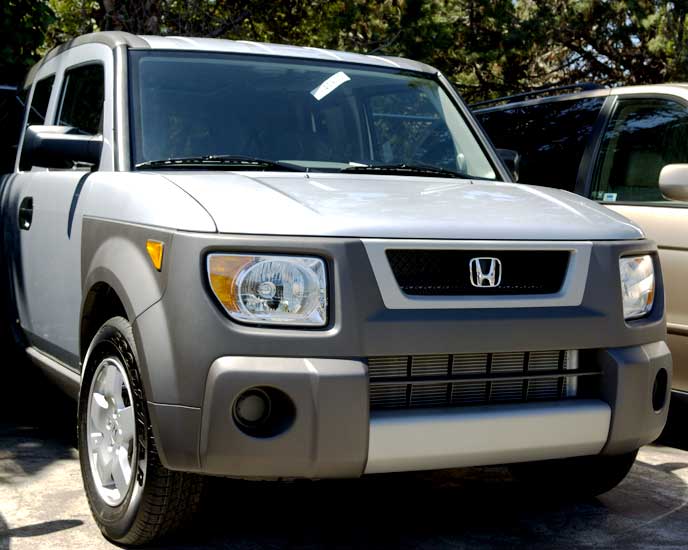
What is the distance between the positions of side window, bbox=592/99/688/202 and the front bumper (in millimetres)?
2465

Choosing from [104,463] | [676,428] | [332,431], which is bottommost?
[676,428]

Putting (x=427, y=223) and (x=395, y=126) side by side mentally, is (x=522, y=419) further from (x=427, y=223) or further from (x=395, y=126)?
(x=395, y=126)

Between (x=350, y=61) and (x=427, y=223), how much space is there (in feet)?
5.86

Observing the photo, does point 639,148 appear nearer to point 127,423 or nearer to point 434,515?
point 434,515

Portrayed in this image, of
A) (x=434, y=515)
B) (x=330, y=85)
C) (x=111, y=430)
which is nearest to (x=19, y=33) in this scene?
(x=330, y=85)

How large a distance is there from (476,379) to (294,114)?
1.60 metres

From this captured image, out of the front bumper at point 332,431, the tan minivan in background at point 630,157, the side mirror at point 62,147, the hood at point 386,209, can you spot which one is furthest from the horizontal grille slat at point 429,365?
the tan minivan in background at point 630,157

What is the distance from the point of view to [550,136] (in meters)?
6.18

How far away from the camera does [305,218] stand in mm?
3213

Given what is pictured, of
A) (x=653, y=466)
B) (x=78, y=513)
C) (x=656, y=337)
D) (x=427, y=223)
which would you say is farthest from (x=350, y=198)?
(x=653, y=466)

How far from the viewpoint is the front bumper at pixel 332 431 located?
3.07 m

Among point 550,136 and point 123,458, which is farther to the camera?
point 550,136

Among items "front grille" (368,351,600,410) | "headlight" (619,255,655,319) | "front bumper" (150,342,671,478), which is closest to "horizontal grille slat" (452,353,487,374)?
"front grille" (368,351,600,410)

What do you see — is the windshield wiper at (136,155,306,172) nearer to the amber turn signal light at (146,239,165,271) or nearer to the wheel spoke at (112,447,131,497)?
the amber turn signal light at (146,239,165,271)
